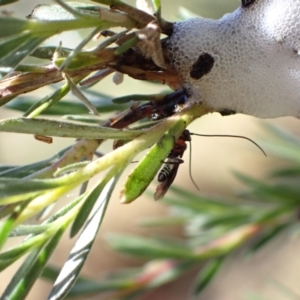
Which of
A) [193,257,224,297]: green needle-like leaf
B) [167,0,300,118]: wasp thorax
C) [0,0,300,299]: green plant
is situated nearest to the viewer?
[0,0,300,299]: green plant

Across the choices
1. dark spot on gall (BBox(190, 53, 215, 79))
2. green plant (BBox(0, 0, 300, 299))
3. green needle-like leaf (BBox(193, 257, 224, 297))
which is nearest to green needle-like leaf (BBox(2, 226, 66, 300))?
green plant (BBox(0, 0, 300, 299))

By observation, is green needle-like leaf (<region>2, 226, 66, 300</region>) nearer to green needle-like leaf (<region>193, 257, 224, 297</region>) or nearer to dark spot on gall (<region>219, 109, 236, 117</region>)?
dark spot on gall (<region>219, 109, 236, 117</region>)


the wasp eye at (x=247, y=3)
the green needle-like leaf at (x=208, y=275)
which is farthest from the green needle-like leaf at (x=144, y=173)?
the green needle-like leaf at (x=208, y=275)

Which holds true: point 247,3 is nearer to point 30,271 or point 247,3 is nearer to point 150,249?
point 30,271

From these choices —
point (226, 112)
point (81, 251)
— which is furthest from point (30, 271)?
point (226, 112)

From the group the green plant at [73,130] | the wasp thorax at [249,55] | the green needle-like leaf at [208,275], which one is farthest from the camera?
the green needle-like leaf at [208,275]

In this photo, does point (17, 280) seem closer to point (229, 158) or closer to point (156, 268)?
point (156, 268)

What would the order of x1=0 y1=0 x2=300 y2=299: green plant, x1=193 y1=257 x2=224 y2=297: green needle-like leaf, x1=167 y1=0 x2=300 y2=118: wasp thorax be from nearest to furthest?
x1=0 y1=0 x2=300 y2=299: green plant, x1=167 y1=0 x2=300 y2=118: wasp thorax, x1=193 y1=257 x2=224 y2=297: green needle-like leaf

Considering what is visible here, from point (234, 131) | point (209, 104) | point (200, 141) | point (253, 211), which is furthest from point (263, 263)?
point (209, 104)

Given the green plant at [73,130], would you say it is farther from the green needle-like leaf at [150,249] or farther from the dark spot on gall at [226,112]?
the green needle-like leaf at [150,249]
